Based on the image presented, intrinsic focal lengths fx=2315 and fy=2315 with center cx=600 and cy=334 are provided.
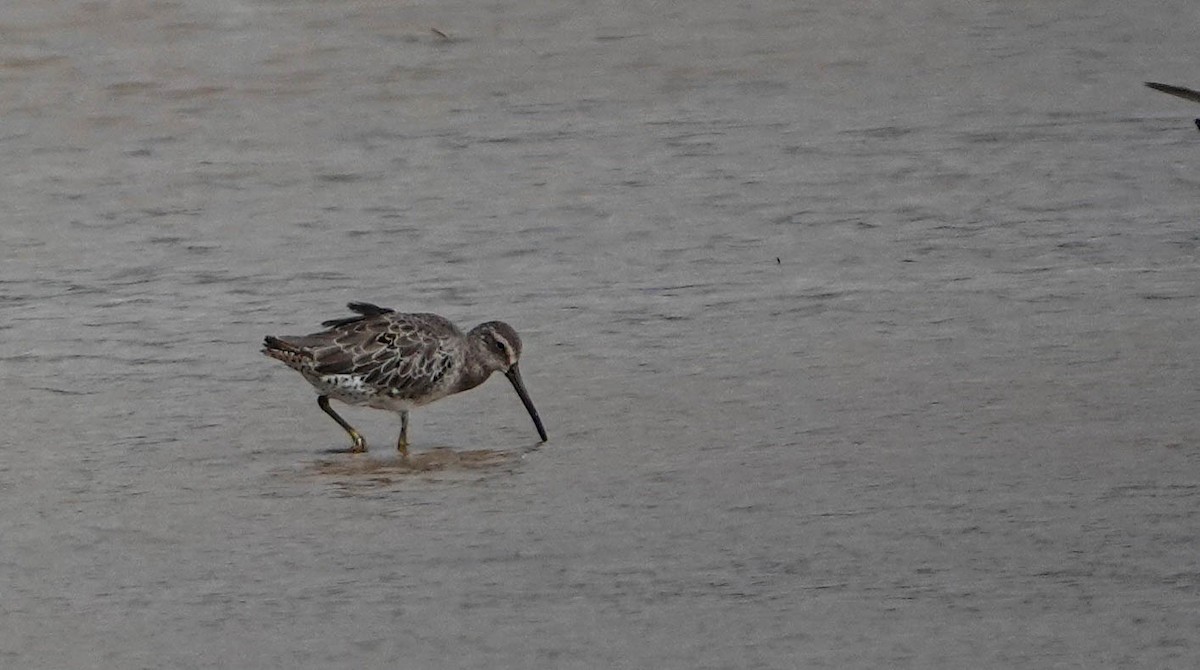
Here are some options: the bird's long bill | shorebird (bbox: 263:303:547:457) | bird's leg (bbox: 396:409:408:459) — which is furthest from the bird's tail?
the bird's long bill

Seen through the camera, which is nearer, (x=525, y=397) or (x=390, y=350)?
(x=525, y=397)

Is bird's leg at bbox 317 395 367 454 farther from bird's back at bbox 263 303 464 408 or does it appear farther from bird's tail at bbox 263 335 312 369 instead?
bird's tail at bbox 263 335 312 369

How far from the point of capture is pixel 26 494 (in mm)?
7598

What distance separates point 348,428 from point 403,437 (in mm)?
205

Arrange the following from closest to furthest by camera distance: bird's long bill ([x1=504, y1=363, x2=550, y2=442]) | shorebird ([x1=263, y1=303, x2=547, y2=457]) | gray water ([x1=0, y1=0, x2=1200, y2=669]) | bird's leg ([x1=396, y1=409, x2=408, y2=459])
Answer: gray water ([x1=0, y1=0, x2=1200, y2=669]) → bird's long bill ([x1=504, y1=363, x2=550, y2=442]) → bird's leg ([x1=396, y1=409, x2=408, y2=459]) → shorebird ([x1=263, y1=303, x2=547, y2=457])

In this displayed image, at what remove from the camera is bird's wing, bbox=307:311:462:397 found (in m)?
8.52

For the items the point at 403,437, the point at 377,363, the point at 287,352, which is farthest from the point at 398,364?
the point at 287,352

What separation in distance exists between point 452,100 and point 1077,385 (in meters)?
5.48

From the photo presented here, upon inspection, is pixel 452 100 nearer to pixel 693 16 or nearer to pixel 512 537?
pixel 693 16

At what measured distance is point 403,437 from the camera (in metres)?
8.44

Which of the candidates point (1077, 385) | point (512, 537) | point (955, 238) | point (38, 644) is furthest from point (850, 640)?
point (955, 238)

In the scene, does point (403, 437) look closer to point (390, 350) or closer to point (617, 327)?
point (390, 350)

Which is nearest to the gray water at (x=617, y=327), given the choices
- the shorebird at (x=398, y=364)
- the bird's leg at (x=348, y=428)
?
the bird's leg at (x=348, y=428)

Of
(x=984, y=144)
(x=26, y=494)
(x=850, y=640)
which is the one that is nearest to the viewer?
(x=850, y=640)
